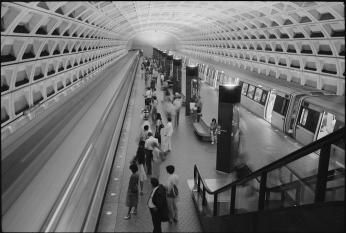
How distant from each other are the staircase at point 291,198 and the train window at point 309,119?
297 inches

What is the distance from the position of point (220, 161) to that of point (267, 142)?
501 cm

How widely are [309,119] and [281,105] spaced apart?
9.80 feet

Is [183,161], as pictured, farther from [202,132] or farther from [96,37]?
[96,37]

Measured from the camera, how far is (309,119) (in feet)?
41.3

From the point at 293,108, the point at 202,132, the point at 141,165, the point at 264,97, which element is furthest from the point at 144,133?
the point at 264,97

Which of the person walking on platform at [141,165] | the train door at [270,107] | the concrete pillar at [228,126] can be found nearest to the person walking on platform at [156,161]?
the person walking on platform at [141,165]

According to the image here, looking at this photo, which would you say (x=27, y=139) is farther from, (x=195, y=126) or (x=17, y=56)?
(x=195, y=126)

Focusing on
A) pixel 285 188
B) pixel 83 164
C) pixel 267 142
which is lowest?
pixel 267 142

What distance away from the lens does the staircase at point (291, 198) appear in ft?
12.0

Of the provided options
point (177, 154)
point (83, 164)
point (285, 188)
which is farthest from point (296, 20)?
point (83, 164)

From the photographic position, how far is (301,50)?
707 inches

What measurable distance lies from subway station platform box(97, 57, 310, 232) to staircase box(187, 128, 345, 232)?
1.51 meters

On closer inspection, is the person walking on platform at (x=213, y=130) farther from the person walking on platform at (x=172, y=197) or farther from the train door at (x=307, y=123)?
the person walking on platform at (x=172, y=197)

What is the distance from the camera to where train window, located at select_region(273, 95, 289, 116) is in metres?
15.0
